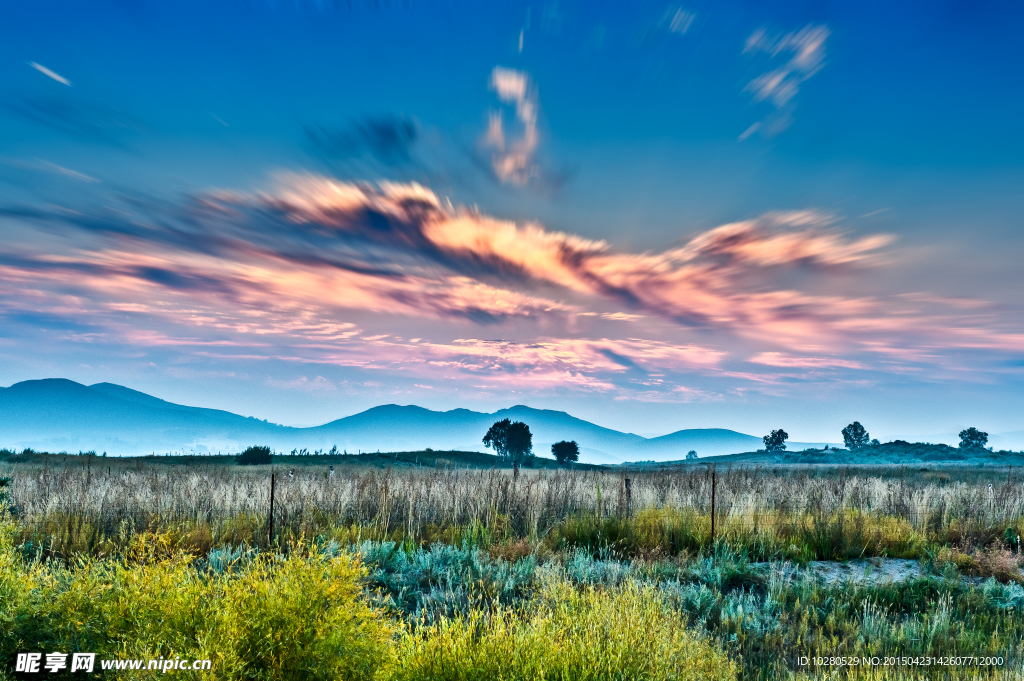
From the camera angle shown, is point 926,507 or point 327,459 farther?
point 327,459

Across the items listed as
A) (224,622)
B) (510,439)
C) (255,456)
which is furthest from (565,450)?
(224,622)

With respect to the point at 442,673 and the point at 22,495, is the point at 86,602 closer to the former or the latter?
the point at 442,673

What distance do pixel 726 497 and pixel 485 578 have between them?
30.9ft

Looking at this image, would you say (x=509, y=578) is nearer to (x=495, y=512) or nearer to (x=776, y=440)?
(x=495, y=512)

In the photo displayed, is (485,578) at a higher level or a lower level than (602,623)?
lower

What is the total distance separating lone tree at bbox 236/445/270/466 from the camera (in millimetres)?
45628

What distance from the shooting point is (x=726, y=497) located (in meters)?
15.3

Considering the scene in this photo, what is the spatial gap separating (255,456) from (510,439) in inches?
1996

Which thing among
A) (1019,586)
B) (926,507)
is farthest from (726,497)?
(1019,586)

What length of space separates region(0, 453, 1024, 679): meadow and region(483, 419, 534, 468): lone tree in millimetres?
73644

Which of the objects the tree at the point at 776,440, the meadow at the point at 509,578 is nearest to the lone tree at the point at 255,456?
the meadow at the point at 509,578

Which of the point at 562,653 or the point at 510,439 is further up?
the point at 562,653

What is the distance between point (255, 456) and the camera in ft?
155

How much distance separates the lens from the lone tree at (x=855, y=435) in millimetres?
122500
